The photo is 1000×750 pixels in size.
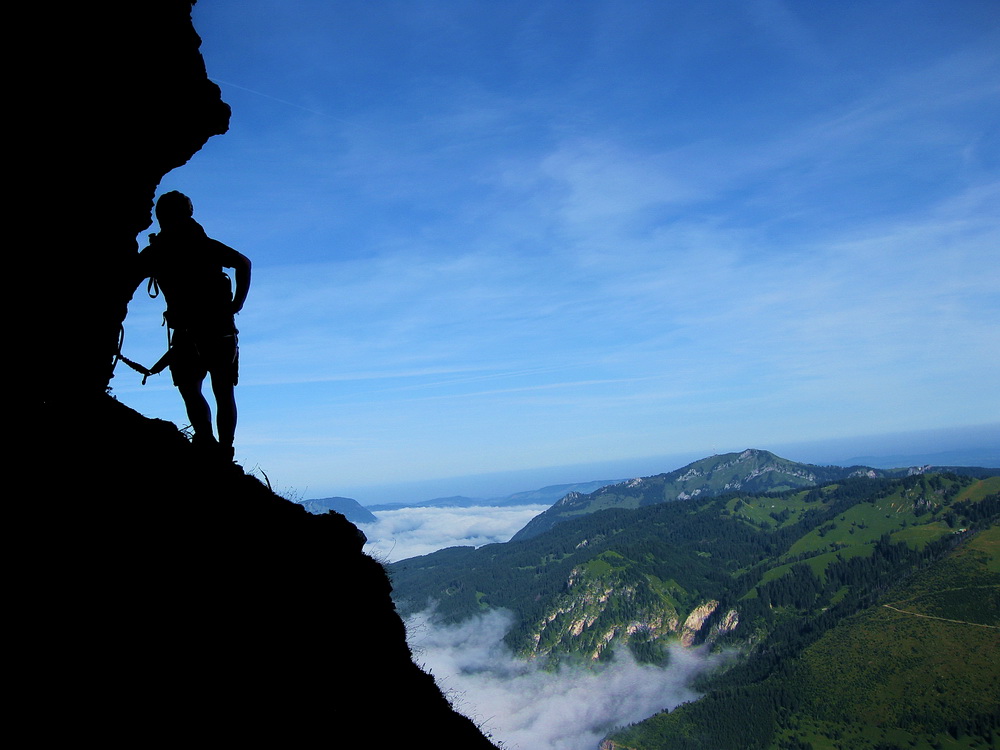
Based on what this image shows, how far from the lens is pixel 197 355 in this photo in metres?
10.2

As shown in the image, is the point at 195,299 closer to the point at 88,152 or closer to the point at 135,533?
the point at 88,152

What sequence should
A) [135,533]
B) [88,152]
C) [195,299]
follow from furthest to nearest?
[88,152] → [195,299] → [135,533]

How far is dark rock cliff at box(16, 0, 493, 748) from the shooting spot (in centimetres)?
559

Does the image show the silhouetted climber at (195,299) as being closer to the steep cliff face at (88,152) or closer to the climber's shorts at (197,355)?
the climber's shorts at (197,355)

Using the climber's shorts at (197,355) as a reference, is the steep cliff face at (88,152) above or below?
above

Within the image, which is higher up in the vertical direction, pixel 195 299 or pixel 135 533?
pixel 195 299

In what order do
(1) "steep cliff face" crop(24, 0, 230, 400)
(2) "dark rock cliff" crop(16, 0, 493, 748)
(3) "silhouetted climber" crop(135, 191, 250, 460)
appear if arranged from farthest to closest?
(3) "silhouetted climber" crop(135, 191, 250, 460), (1) "steep cliff face" crop(24, 0, 230, 400), (2) "dark rock cliff" crop(16, 0, 493, 748)

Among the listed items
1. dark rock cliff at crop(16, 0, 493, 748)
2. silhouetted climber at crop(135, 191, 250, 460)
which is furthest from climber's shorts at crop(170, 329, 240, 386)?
dark rock cliff at crop(16, 0, 493, 748)

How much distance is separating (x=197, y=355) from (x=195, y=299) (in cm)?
102

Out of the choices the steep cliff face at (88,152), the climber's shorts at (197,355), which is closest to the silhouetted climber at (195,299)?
the climber's shorts at (197,355)

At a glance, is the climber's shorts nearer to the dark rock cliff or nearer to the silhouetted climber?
the silhouetted climber

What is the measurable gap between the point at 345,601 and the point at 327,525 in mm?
1995

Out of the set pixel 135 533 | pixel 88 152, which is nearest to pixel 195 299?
pixel 88 152

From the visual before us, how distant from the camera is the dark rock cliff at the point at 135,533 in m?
5.59
